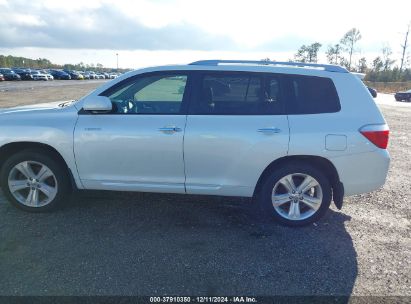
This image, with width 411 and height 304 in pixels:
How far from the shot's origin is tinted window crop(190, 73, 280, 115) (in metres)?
3.75

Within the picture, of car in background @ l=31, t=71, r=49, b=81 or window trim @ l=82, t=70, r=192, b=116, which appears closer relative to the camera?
window trim @ l=82, t=70, r=192, b=116

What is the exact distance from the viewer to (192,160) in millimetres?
3771

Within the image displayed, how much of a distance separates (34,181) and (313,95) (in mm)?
3405

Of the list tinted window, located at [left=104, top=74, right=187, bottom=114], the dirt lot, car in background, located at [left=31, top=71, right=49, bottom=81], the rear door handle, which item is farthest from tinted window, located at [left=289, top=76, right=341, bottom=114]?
car in background, located at [left=31, top=71, right=49, bottom=81]

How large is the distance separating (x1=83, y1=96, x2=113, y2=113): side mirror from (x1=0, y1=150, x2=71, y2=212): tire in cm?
84

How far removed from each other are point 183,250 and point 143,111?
162 cm

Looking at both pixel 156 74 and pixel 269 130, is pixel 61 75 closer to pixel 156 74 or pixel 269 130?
pixel 156 74

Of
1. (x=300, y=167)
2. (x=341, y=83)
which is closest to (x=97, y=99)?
(x=300, y=167)

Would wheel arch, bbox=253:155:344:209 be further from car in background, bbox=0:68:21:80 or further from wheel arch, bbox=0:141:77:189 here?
car in background, bbox=0:68:21:80

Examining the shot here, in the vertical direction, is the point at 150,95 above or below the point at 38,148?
above

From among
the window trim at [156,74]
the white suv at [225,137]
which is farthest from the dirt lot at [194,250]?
the window trim at [156,74]

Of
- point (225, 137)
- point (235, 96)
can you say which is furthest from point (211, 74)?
point (225, 137)

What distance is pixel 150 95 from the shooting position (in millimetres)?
4176

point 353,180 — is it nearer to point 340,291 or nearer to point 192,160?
point 340,291
